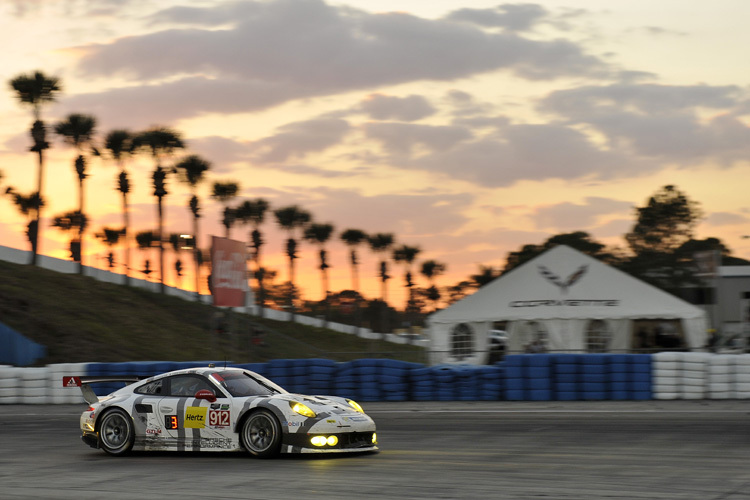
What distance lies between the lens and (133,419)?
1095cm

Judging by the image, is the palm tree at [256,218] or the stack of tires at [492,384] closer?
the stack of tires at [492,384]

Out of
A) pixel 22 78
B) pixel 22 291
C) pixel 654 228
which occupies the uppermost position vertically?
pixel 22 78

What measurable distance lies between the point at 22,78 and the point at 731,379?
4541cm

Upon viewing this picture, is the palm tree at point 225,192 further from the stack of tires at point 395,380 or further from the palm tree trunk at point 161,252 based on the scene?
the stack of tires at point 395,380

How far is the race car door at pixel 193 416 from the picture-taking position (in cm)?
1034

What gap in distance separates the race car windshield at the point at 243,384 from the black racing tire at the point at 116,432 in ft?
4.52

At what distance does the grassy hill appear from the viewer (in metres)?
38.6

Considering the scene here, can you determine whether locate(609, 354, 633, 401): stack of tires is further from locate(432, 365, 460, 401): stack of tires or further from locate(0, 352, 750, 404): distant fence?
locate(432, 365, 460, 401): stack of tires

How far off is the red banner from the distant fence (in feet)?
25.9

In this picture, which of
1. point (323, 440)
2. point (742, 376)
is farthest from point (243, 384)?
point (742, 376)

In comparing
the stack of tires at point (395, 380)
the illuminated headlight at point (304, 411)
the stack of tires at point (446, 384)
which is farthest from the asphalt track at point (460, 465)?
the stack of tires at point (395, 380)

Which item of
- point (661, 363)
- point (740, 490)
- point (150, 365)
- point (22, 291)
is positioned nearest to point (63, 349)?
point (22, 291)

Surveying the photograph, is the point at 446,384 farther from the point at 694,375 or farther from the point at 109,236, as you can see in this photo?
the point at 109,236

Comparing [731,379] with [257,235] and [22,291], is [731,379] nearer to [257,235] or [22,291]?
[22,291]
